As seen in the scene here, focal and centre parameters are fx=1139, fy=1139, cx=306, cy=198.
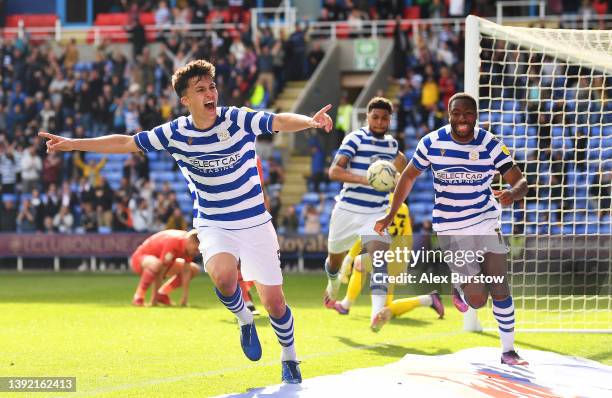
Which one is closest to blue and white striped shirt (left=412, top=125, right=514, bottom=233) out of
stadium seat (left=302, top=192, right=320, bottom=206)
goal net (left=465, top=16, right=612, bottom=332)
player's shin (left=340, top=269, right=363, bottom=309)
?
goal net (left=465, top=16, right=612, bottom=332)

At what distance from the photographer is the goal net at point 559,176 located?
11.2 meters

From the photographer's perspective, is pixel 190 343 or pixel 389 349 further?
pixel 190 343

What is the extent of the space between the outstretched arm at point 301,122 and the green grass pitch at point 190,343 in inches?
70.0

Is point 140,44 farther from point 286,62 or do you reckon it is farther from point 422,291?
point 422,291

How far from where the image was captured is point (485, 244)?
Answer: 8.91 meters

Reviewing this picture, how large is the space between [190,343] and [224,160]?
9.59ft

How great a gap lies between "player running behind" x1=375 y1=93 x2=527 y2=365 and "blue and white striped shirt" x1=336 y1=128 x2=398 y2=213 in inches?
84.4

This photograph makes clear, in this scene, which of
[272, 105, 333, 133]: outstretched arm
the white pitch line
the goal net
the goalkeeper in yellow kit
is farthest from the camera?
the goalkeeper in yellow kit

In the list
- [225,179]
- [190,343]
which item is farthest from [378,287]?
[225,179]

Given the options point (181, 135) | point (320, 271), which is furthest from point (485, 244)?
point (320, 271)

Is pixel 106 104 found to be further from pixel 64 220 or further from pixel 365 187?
pixel 365 187

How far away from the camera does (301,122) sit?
24.3 feet

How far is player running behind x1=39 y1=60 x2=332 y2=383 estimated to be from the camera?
25.3 feet

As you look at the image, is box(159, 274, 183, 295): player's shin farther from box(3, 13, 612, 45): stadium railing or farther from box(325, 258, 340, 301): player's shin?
box(3, 13, 612, 45): stadium railing
